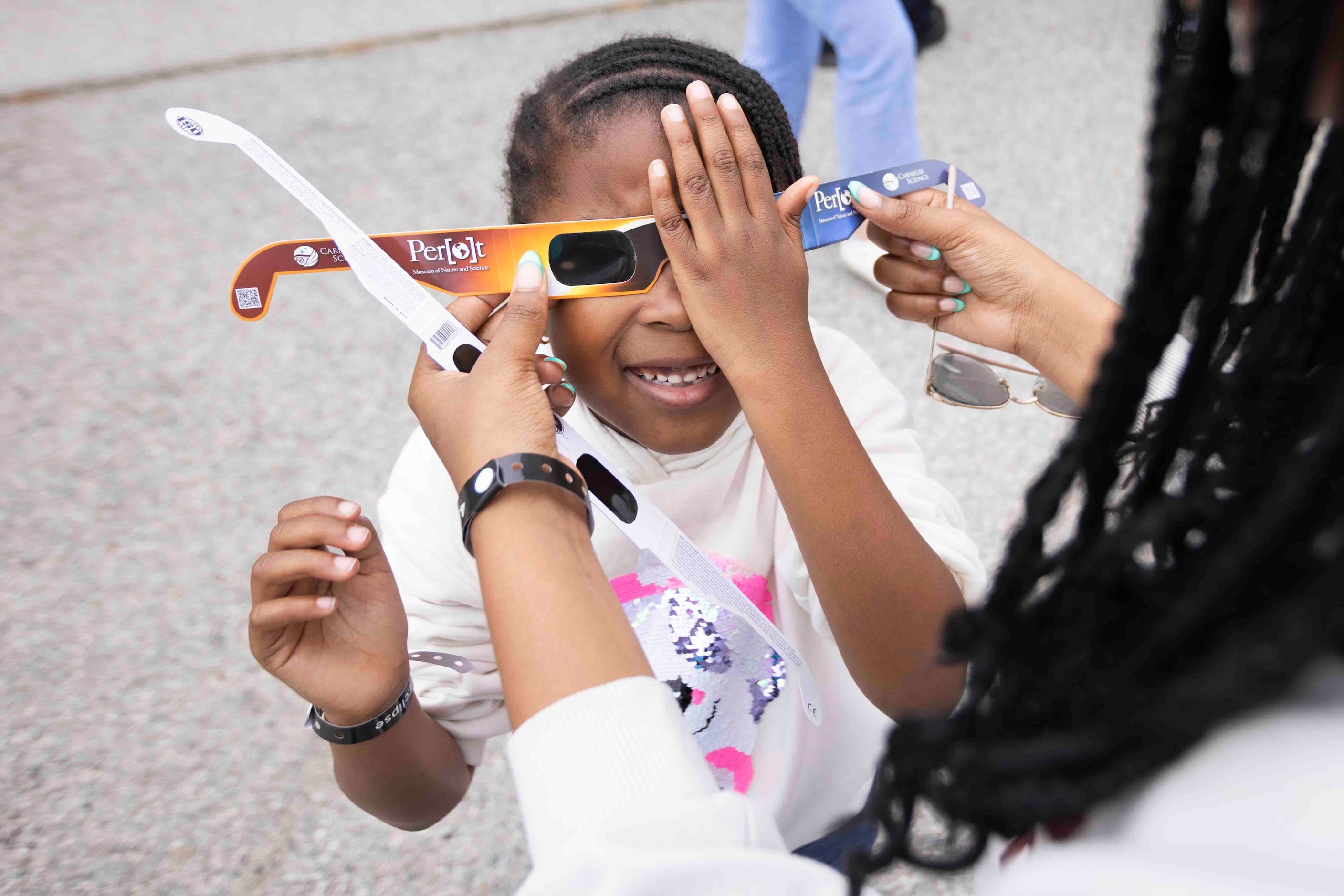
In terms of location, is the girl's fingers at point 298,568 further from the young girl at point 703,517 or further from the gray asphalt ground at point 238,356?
the gray asphalt ground at point 238,356

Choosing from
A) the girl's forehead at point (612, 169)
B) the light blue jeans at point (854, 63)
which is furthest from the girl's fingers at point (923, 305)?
the light blue jeans at point (854, 63)

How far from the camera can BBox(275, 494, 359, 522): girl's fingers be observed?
2.88ft

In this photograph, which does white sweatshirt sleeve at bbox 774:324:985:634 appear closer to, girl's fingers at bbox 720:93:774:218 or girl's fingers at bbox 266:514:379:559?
girl's fingers at bbox 720:93:774:218

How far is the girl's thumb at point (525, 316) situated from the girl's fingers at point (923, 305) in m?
0.42

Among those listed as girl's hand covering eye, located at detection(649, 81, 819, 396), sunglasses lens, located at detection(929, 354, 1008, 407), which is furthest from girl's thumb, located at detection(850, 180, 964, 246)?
sunglasses lens, located at detection(929, 354, 1008, 407)

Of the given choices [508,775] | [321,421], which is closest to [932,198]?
[508,775]

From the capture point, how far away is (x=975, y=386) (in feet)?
4.09

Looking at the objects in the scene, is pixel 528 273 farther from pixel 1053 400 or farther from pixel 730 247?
pixel 1053 400

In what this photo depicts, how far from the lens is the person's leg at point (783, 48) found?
2.17 m

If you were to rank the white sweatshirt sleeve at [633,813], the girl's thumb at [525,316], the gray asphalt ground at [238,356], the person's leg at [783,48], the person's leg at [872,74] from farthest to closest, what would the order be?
the person's leg at [783,48], the person's leg at [872,74], the gray asphalt ground at [238,356], the girl's thumb at [525,316], the white sweatshirt sleeve at [633,813]

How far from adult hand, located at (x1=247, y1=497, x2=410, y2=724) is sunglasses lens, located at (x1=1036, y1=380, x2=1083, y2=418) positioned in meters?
0.79

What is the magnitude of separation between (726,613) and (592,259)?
1.50 ft

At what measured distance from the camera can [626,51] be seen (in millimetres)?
1033

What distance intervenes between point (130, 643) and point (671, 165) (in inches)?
58.2
